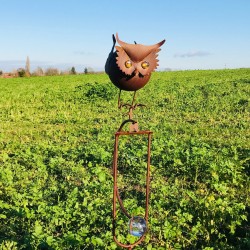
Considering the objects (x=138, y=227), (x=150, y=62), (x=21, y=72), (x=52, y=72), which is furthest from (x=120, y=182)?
(x=52, y=72)

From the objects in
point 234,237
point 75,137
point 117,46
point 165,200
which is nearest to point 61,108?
point 75,137

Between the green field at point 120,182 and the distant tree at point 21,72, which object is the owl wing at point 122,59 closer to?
the green field at point 120,182

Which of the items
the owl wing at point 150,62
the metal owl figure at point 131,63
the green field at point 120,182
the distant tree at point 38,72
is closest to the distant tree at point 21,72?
the distant tree at point 38,72

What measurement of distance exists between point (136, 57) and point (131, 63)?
63 mm

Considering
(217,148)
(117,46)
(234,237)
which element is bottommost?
(234,237)

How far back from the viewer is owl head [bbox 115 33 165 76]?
2.90m

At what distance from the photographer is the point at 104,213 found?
5.00m

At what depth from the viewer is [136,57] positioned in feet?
9.66

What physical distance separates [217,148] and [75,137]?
3.80m

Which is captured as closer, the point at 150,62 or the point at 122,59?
the point at 122,59

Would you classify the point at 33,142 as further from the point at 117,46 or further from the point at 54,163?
the point at 117,46

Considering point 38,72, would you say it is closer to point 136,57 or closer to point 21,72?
point 21,72

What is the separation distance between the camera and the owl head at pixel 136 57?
2904 millimetres

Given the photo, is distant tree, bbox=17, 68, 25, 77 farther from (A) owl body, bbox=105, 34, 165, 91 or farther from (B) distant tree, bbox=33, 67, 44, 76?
(A) owl body, bbox=105, 34, 165, 91
